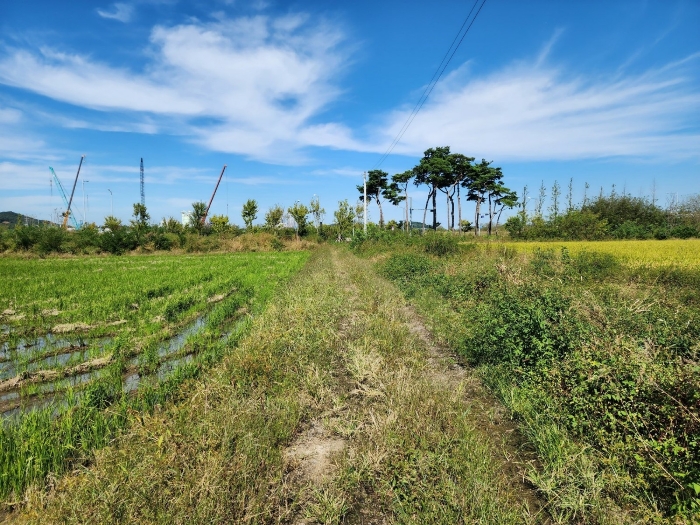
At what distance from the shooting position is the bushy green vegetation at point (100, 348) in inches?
128

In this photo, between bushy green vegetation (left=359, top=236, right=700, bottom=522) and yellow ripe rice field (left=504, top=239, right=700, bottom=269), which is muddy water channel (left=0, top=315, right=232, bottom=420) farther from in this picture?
yellow ripe rice field (left=504, top=239, right=700, bottom=269)

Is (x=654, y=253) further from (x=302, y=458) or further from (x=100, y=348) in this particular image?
(x=100, y=348)

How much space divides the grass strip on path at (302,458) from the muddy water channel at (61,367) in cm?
146

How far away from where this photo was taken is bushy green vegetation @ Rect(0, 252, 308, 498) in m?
3.26

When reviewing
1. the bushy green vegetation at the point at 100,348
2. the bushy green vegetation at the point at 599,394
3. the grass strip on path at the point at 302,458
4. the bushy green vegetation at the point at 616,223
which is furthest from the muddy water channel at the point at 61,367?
the bushy green vegetation at the point at 616,223

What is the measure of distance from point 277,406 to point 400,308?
18.1 ft

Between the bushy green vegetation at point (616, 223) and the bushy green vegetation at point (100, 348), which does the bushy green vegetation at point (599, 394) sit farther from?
the bushy green vegetation at point (616, 223)

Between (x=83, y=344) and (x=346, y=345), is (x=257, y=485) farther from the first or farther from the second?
(x=83, y=344)

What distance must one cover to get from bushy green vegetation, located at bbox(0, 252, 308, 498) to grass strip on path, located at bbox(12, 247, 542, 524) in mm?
411

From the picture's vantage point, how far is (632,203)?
43.2 metres

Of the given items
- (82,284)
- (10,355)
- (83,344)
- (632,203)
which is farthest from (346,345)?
(632,203)

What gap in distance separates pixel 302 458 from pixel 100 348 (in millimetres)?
5535

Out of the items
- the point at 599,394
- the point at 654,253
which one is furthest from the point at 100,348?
the point at 654,253

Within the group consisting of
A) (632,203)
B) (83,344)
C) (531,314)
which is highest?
(632,203)
